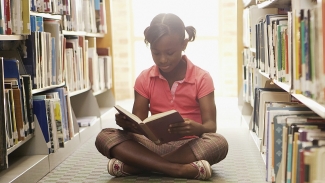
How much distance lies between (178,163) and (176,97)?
1.03ft

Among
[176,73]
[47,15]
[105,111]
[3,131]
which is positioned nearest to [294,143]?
[176,73]

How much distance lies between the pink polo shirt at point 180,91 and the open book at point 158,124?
0.27 metres

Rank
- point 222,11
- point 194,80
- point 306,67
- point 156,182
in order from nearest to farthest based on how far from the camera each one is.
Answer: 1. point 306,67
2. point 156,182
3. point 194,80
4. point 222,11

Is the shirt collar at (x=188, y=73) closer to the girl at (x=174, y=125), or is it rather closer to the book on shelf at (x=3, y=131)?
the girl at (x=174, y=125)

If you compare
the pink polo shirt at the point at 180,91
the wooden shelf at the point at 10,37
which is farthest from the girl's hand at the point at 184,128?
the wooden shelf at the point at 10,37

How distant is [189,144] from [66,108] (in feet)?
2.59

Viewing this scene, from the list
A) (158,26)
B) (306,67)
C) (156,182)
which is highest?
(158,26)

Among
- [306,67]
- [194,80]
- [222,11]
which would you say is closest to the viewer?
[306,67]

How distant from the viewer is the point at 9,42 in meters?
2.24

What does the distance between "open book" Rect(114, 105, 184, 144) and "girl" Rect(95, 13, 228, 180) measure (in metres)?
0.04

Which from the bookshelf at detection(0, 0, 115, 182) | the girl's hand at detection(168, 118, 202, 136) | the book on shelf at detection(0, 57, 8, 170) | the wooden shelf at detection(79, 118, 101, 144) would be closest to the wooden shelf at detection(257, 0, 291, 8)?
the girl's hand at detection(168, 118, 202, 136)

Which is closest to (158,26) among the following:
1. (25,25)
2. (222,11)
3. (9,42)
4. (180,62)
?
(180,62)

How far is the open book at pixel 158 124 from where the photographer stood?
1768 millimetres

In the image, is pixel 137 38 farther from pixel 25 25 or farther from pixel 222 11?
pixel 25 25
